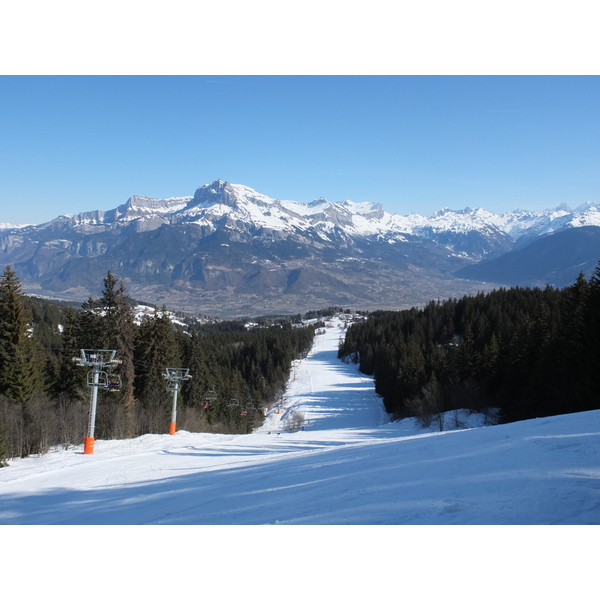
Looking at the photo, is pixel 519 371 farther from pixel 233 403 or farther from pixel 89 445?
pixel 89 445

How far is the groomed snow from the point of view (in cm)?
621

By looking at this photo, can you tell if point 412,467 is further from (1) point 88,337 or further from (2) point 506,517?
(1) point 88,337

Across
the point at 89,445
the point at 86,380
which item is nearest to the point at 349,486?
the point at 89,445

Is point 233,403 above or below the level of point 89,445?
below

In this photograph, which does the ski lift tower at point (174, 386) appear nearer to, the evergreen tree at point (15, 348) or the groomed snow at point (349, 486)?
the evergreen tree at point (15, 348)

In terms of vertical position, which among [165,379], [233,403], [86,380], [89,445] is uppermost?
[86,380]

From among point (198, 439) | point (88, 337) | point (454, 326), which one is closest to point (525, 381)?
point (198, 439)

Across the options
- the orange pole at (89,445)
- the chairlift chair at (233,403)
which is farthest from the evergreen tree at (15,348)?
the chairlift chair at (233,403)

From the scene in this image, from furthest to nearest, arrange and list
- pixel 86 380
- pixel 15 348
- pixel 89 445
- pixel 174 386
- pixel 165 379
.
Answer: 1. pixel 165 379
2. pixel 174 386
3. pixel 86 380
4. pixel 15 348
5. pixel 89 445

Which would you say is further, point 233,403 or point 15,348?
point 233,403

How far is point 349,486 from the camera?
28.4 feet

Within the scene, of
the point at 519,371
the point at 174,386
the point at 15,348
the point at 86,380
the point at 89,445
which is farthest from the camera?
the point at 519,371

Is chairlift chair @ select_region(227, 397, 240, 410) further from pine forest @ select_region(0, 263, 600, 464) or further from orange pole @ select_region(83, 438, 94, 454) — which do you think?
orange pole @ select_region(83, 438, 94, 454)

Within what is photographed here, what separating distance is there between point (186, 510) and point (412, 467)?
16.4 feet
